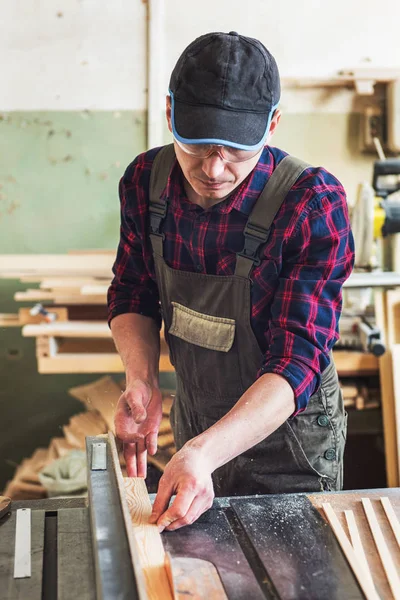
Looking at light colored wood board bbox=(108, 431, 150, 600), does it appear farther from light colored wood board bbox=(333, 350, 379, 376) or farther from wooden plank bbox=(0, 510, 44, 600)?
light colored wood board bbox=(333, 350, 379, 376)

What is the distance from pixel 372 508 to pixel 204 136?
88cm

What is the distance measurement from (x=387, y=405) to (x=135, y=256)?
1.60 metres

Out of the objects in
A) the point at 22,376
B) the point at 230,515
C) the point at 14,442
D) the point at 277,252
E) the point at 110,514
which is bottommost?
the point at 14,442

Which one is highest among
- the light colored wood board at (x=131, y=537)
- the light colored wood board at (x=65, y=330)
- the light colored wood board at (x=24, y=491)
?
the light colored wood board at (x=131, y=537)

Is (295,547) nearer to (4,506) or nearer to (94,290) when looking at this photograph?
(4,506)

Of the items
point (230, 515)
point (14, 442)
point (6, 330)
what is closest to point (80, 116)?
point (6, 330)

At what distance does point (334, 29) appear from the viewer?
361cm

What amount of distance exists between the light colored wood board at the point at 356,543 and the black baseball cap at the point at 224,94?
81 centimetres

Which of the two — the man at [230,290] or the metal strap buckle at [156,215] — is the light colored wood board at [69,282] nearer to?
the man at [230,290]

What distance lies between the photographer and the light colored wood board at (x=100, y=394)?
3559 millimetres

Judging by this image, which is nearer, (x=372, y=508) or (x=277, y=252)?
(x=372, y=508)

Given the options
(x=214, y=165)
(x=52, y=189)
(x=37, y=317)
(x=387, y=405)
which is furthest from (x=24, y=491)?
(x=214, y=165)

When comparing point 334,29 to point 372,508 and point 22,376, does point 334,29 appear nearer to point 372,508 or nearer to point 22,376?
point 22,376

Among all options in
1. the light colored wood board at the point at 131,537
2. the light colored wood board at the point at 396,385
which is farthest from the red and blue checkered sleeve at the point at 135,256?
the light colored wood board at the point at 396,385
